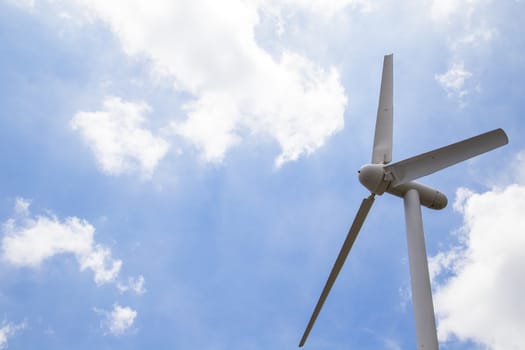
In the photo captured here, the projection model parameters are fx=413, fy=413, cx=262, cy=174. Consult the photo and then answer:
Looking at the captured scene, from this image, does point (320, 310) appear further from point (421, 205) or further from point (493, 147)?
point (493, 147)

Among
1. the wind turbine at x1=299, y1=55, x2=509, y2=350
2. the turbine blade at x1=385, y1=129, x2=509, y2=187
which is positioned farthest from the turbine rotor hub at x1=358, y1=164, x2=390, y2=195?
the turbine blade at x1=385, y1=129, x2=509, y2=187

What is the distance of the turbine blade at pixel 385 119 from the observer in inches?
696

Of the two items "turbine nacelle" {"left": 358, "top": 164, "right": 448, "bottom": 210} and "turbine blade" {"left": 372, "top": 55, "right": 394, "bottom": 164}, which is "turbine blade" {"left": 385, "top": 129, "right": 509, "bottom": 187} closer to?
"turbine nacelle" {"left": 358, "top": 164, "right": 448, "bottom": 210}

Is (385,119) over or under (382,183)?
over

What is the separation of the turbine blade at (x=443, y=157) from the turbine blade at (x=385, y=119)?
1246 millimetres

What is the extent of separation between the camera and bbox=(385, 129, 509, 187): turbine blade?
14.7 m

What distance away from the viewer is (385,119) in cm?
1847

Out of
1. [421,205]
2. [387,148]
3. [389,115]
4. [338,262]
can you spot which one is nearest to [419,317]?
[338,262]

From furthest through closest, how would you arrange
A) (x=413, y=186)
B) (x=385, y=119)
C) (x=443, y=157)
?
(x=385, y=119), (x=413, y=186), (x=443, y=157)

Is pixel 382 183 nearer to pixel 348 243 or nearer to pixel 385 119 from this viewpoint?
pixel 348 243

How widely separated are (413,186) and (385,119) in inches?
132

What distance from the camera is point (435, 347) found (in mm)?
12328

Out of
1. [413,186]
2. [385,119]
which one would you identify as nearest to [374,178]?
[413,186]

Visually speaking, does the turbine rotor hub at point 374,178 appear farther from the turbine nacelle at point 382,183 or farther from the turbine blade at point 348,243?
the turbine blade at point 348,243
